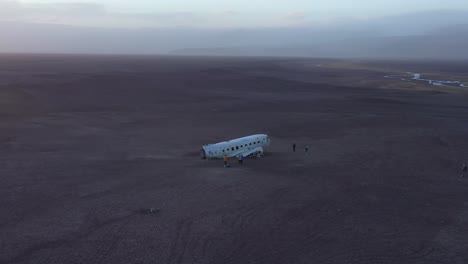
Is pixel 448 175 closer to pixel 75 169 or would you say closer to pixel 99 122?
pixel 75 169

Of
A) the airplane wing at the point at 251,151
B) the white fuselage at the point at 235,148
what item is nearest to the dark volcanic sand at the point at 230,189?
the airplane wing at the point at 251,151

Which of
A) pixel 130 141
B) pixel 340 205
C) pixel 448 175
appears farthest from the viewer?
pixel 130 141

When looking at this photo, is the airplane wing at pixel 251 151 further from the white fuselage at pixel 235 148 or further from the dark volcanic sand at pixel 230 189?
the dark volcanic sand at pixel 230 189

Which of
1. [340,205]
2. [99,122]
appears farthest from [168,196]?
[99,122]

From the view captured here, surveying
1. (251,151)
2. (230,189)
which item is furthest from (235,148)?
(230,189)

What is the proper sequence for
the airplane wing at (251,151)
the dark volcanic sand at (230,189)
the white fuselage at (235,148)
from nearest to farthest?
the dark volcanic sand at (230,189) → the white fuselage at (235,148) → the airplane wing at (251,151)

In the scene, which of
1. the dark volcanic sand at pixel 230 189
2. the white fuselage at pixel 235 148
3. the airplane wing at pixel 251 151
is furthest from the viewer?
the airplane wing at pixel 251 151

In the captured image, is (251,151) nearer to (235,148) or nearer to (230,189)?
(235,148)
